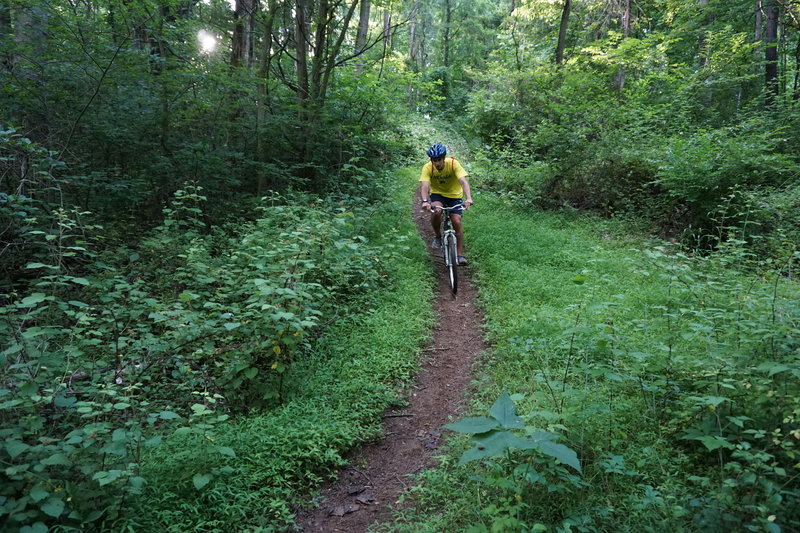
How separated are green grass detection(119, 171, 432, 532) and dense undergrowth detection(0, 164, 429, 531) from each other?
0.01 meters

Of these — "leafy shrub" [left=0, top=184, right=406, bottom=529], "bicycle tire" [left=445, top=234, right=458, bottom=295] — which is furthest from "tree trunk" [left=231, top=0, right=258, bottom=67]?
"bicycle tire" [left=445, top=234, right=458, bottom=295]

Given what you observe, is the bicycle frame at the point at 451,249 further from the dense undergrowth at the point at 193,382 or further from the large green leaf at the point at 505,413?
the large green leaf at the point at 505,413

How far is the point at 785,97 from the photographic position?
11117mm

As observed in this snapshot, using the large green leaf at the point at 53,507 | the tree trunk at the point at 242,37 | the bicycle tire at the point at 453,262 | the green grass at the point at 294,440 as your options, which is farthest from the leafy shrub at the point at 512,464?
the tree trunk at the point at 242,37

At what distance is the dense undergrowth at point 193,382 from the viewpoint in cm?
259

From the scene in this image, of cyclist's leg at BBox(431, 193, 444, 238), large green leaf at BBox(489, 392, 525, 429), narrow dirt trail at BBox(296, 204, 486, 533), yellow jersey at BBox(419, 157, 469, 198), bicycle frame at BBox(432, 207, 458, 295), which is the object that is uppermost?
yellow jersey at BBox(419, 157, 469, 198)

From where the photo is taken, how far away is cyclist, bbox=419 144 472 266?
7.13 m

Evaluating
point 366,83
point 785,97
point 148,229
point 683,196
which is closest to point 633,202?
point 683,196

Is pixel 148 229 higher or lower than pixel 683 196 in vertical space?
lower

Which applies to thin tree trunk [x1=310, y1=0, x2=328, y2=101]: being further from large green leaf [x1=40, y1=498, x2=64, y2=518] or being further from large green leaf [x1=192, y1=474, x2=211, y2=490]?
large green leaf [x1=40, y1=498, x2=64, y2=518]

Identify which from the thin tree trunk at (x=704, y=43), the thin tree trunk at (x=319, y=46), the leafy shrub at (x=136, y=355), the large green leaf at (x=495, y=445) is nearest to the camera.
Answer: the large green leaf at (x=495, y=445)

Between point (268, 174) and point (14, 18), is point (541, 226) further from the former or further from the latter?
point (14, 18)

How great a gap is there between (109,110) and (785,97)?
55.3 ft

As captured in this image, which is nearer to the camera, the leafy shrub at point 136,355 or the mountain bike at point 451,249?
the leafy shrub at point 136,355
